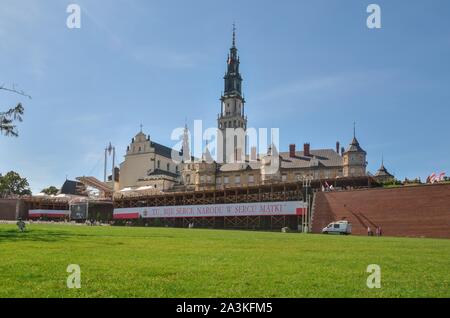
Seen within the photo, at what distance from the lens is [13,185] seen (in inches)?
4690

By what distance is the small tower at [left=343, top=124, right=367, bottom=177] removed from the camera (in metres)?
81.7

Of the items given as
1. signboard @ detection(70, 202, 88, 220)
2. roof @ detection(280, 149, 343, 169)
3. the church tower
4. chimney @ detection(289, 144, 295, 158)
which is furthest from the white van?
the church tower

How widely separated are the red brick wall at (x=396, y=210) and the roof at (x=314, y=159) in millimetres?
33607

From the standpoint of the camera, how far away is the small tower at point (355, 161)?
81.7m

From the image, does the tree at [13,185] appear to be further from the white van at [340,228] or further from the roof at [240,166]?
the white van at [340,228]

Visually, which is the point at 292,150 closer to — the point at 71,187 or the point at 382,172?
the point at 382,172

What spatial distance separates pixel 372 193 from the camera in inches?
1953

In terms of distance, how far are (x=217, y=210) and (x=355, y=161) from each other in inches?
1130

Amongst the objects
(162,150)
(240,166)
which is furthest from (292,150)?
(162,150)

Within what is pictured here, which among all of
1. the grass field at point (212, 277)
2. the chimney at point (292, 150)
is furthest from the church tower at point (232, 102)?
the grass field at point (212, 277)

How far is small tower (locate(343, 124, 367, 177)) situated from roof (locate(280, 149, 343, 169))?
10.7 feet

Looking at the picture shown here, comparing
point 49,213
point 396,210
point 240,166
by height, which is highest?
point 240,166
